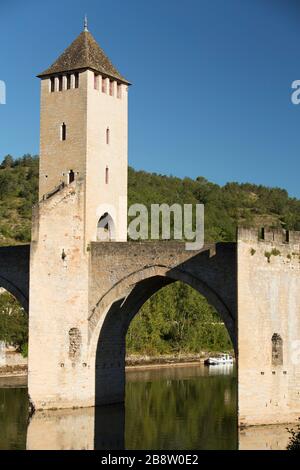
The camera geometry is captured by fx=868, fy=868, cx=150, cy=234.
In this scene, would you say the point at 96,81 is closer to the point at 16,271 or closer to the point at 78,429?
the point at 16,271

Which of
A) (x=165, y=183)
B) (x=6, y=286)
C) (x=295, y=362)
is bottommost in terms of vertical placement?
(x=295, y=362)

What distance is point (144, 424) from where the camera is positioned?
25.0 meters

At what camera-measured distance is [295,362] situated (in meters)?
23.7

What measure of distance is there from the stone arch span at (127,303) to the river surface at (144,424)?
0.99m

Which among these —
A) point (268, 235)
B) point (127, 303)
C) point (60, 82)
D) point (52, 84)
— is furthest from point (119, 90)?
point (268, 235)

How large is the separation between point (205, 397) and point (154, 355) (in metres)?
13.2

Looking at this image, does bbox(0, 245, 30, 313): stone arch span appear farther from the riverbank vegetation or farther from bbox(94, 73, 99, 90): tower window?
the riverbank vegetation

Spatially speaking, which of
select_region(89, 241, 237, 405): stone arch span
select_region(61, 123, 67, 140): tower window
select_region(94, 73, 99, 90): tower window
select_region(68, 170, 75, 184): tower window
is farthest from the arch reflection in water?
select_region(94, 73, 99, 90): tower window

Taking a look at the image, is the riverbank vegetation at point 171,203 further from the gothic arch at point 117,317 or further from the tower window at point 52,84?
the tower window at point 52,84

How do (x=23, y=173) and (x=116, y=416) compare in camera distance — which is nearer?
(x=116, y=416)

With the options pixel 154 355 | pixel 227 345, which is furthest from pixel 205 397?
pixel 227 345

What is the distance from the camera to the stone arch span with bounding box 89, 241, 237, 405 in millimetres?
23938

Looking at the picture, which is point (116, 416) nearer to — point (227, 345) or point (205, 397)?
point (205, 397)

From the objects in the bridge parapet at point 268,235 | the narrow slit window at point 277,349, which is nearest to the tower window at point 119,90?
the bridge parapet at point 268,235
